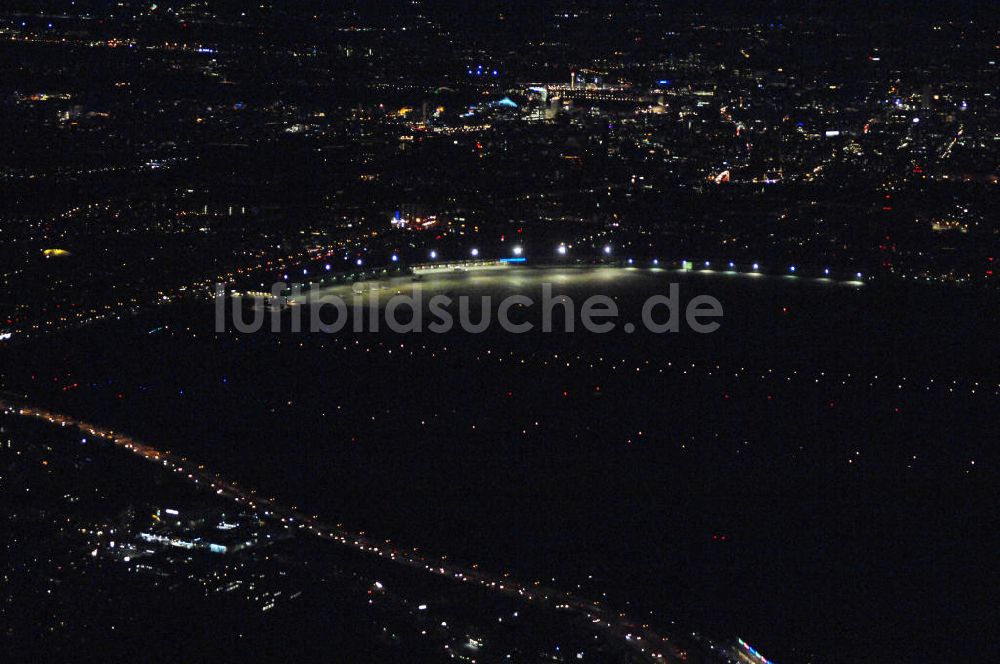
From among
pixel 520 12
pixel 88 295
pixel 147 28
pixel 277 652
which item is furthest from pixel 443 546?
pixel 520 12

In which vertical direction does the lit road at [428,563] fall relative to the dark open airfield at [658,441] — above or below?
below

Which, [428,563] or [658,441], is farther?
[658,441]

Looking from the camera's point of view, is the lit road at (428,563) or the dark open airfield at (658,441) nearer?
Answer: the lit road at (428,563)

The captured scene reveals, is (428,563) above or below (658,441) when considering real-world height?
below
